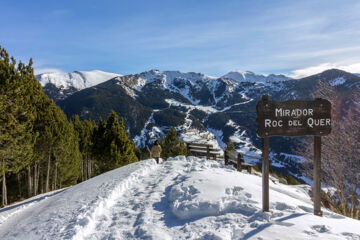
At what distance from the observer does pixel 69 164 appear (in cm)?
2822

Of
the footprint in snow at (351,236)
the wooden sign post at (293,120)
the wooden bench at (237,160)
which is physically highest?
the wooden sign post at (293,120)

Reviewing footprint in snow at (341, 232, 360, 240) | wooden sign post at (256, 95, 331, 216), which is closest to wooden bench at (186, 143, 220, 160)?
wooden sign post at (256, 95, 331, 216)

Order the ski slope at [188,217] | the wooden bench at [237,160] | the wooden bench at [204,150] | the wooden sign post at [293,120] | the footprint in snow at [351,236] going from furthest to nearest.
→ 1. the wooden bench at [204,150]
2. the wooden bench at [237,160]
3. the wooden sign post at [293,120]
4. the ski slope at [188,217]
5. the footprint in snow at [351,236]

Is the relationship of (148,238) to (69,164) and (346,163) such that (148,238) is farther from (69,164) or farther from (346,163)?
(69,164)

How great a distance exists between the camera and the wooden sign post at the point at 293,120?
6.41 meters

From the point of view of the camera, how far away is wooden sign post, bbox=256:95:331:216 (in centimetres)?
641

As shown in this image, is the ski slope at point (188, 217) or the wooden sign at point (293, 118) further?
the wooden sign at point (293, 118)

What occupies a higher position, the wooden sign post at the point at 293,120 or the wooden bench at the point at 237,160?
the wooden sign post at the point at 293,120

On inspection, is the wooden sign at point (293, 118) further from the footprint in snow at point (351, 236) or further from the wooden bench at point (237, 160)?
the wooden bench at point (237, 160)

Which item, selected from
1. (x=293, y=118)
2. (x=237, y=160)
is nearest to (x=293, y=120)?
(x=293, y=118)

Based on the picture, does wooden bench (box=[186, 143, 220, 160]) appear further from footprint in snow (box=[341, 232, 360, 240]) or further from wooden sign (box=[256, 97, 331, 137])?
footprint in snow (box=[341, 232, 360, 240])

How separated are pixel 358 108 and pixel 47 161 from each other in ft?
83.9

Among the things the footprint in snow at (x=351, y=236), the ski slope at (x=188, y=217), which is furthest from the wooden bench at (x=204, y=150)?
the footprint in snow at (x=351, y=236)

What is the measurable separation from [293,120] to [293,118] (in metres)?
0.06
